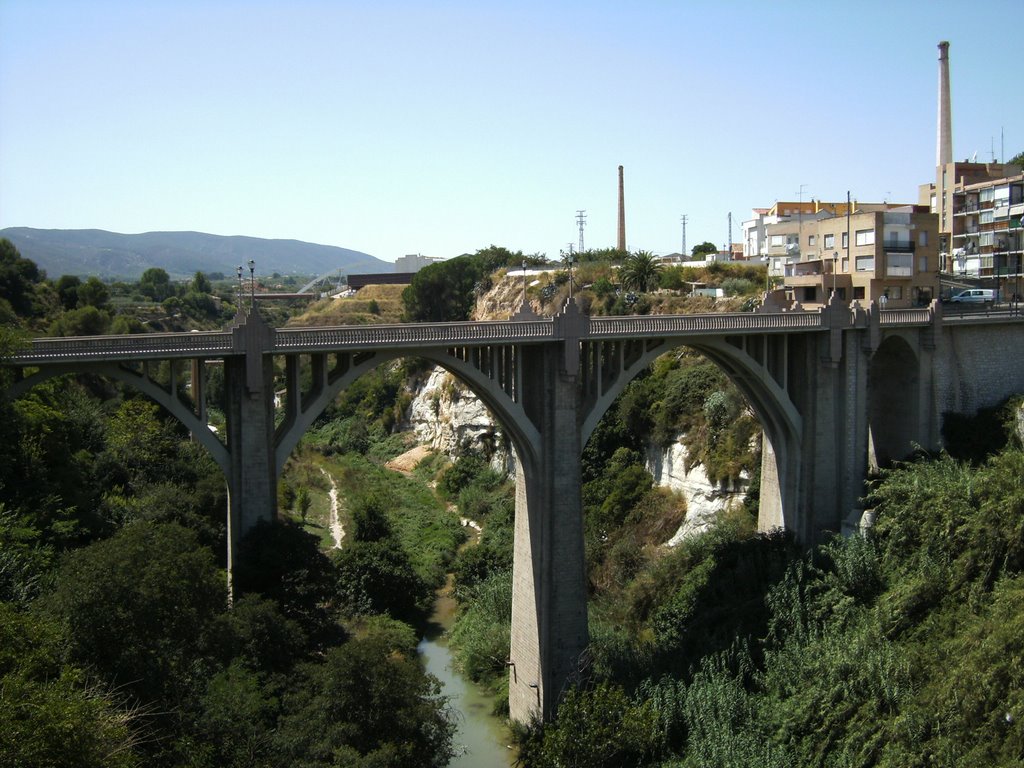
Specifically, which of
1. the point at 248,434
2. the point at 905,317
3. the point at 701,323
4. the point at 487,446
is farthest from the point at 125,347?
the point at 487,446

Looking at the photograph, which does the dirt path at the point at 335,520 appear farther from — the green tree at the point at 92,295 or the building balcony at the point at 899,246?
the building balcony at the point at 899,246

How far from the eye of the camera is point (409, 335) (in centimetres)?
2239

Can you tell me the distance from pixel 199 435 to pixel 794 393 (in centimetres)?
1713

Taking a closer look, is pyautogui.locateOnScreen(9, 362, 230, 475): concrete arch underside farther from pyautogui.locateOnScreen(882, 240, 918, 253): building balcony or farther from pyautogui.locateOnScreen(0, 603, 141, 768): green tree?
pyautogui.locateOnScreen(882, 240, 918, 253): building balcony

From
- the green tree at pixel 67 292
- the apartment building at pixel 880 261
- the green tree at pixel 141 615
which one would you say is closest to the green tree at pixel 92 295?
the green tree at pixel 67 292

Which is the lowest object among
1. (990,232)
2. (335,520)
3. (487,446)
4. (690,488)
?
(335,520)

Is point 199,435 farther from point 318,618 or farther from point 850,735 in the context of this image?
point 850,735

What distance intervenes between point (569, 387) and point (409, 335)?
14.2 feet

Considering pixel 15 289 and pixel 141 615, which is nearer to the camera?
pixel 141 615

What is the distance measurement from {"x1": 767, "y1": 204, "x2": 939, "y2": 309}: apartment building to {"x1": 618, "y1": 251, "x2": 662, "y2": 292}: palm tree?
14839 mm

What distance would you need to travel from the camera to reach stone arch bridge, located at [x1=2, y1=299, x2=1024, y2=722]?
21.0 m

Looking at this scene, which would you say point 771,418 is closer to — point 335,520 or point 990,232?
point 335,520

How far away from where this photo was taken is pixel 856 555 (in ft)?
80.1

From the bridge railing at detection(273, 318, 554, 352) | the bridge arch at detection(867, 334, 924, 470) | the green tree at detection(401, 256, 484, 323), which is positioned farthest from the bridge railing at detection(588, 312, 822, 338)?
the green tree at detection(401, 256, 484, 323)
